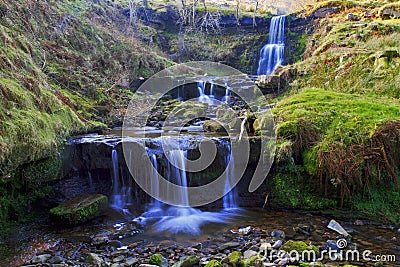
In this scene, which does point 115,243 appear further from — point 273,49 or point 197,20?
point 197,20

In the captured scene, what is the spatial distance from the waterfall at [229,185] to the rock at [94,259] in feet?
11.2

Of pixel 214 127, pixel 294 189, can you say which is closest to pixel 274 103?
pixel 214 127

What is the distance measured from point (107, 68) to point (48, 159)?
362 inches

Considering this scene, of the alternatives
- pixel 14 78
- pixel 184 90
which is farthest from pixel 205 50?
pixel 14 78

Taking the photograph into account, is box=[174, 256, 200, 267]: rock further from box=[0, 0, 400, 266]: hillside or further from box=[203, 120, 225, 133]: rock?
box=[203, 120, 225, 133]: rock

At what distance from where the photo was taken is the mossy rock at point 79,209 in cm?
621

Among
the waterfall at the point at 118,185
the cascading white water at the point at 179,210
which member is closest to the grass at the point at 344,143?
the cascading white water at the point at 179,210

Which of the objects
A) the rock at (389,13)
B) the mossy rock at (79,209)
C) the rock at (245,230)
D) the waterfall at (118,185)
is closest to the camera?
the rock at (245,230)

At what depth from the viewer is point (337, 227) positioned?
19.3 feet

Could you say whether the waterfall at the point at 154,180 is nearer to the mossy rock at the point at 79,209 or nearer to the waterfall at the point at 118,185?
the waterfall at the point at 118,185

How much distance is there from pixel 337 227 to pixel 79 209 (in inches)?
202

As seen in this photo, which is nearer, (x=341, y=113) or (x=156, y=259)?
(x=156, y=259)

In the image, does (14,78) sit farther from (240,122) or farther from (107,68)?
(107,68)

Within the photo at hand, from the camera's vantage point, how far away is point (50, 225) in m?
6.28
